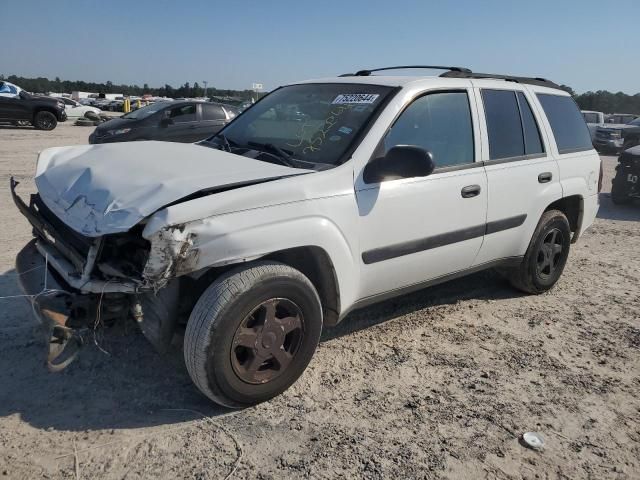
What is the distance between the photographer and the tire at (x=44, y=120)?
60.8 ft

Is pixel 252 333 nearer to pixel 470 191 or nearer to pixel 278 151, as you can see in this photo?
pixel 278 151

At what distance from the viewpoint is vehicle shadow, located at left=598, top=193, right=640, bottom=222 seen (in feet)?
28.3

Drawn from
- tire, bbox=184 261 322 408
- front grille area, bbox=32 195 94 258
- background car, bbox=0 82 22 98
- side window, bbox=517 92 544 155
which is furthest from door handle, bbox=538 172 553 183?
background car, bbox=0 82 22 98

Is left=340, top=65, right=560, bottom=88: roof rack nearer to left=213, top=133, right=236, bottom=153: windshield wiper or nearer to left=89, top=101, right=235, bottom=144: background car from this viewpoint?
left=213, top=133, right=236, bottom=153: windshield wiper

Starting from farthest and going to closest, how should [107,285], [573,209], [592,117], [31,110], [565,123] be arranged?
[592,117]
[31,110]
[573,209]
[565,123]
[107,285]

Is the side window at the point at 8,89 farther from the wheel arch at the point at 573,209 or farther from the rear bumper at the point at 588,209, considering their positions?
the rear bumper at the point at 588,209

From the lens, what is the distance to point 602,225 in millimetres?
Result: 7938

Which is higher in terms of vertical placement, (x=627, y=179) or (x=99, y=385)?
(x=627, y=179)

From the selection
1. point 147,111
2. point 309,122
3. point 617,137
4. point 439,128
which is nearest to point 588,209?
point 439,128

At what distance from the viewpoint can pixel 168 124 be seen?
1147cm

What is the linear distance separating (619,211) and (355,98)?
7682 mm

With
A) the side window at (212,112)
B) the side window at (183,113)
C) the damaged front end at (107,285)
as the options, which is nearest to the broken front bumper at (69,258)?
the damaged front end at (107,285)

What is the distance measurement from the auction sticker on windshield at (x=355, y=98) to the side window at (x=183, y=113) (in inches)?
353

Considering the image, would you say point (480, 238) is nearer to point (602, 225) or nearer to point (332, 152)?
point (332, 152)
